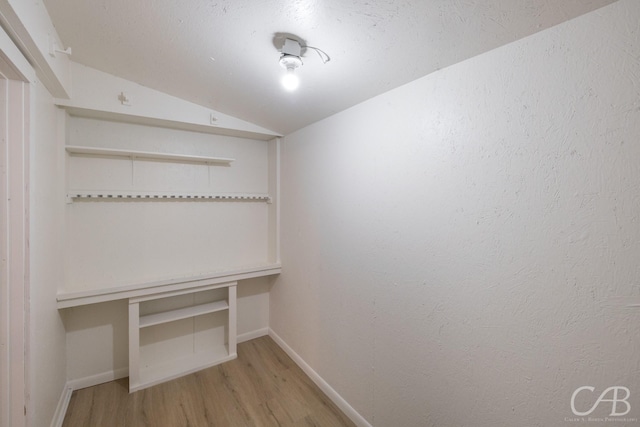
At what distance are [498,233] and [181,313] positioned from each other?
8.19ft

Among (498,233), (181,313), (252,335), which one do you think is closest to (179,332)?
(181,313)

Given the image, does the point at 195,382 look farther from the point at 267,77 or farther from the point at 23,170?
the point at 267,77

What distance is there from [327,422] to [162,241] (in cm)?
196

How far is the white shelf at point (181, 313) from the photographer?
2.19 meters

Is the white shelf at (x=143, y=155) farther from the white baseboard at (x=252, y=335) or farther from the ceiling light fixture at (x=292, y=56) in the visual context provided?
the white baseboard at (x=252, y=335)

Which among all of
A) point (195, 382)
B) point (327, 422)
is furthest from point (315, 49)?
point (195, 382)

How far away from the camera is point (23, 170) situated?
48.0 inches

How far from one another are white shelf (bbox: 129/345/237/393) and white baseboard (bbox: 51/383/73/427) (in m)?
0.38

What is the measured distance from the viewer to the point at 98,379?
2.15 m

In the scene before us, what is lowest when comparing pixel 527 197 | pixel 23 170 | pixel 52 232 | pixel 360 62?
pixel 52 232

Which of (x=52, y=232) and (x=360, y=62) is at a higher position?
(x=360, y=62)

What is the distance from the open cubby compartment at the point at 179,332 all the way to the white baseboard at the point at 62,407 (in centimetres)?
39

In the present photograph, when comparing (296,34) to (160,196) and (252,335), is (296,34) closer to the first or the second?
(160,196)

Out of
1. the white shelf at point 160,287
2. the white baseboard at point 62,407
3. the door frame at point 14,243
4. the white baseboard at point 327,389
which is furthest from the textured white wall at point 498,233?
the white baseboard at point 62,407
